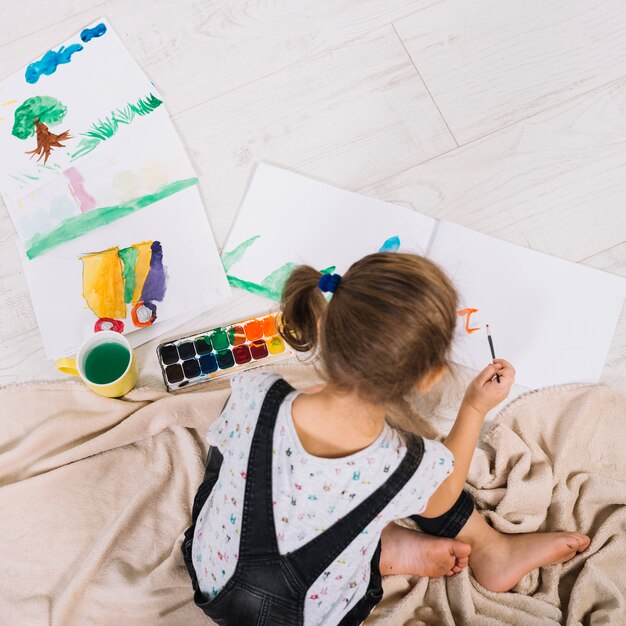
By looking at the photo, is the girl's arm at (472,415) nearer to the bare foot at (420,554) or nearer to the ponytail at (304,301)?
the bare foot at (420,554)

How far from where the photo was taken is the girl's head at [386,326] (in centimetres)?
57

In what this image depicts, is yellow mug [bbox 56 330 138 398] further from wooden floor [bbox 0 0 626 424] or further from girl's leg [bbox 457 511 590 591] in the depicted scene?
girl's leg [bbox 457 511 590 591]

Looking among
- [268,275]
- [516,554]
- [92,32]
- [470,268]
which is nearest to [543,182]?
[470,268]

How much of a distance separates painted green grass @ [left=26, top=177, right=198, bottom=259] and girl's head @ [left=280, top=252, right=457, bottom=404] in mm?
510

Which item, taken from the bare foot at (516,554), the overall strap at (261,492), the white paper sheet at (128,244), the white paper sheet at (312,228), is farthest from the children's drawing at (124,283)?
the bare foot at (516,554)

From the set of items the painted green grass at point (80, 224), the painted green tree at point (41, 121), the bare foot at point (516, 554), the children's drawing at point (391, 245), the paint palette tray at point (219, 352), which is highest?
the painted green tree at point (41, 121)

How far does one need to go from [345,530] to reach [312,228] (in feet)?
1.61

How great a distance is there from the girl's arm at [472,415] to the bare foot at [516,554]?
0.35ft

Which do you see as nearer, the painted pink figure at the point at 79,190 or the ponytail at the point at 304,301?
the ponytail at the point at 304,301

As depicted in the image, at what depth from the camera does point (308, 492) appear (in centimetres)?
63

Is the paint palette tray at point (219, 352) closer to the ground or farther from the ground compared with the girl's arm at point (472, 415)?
farther from the ground

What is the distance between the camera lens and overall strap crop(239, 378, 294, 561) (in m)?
0.64

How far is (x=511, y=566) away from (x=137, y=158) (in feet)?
2.73

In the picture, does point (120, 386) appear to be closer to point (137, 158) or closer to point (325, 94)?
point (137, 158)
